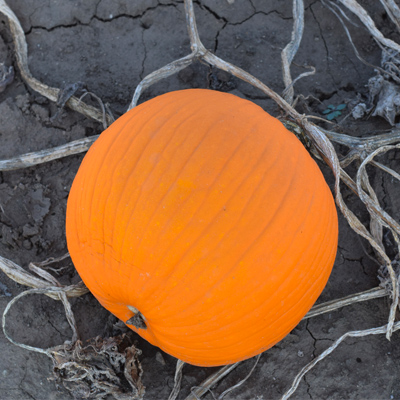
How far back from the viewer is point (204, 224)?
5.68ft

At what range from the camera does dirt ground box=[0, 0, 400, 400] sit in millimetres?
2539

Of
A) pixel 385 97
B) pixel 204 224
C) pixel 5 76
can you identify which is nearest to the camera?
pixel 204 224

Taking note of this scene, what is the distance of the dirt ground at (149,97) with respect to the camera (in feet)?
8.33

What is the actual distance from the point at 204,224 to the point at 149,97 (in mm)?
1534

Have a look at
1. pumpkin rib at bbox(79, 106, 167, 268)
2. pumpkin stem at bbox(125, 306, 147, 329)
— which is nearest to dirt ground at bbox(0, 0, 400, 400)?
pumpkin stem at bbox(125, 306, 147, 329)

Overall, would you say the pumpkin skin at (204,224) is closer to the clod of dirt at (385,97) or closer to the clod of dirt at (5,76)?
the clod of dirt at (385,97)

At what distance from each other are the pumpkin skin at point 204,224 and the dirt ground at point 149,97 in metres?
0.67

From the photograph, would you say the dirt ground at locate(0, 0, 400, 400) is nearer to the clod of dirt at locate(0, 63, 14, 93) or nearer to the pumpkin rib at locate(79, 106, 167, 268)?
the clod of dirt at locate(0, 63, 14, 93)

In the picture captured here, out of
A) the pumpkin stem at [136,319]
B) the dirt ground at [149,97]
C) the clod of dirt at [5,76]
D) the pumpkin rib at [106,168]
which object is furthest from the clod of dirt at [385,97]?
the clod of dirt at [5,76]

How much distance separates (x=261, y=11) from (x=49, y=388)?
2927mm

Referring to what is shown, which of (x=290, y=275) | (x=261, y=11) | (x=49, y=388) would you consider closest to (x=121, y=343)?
(x=49, y=388)

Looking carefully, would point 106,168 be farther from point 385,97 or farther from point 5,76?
point 385,97

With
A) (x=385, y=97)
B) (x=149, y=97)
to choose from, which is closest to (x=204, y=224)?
(x=149, y=97)

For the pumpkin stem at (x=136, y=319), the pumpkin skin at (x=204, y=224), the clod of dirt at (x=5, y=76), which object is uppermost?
the clod of dirt at (x=5, y=76)
